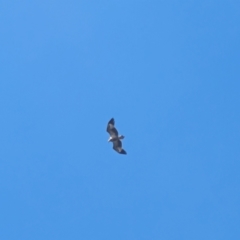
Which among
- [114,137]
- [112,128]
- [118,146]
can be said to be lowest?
[118,146]

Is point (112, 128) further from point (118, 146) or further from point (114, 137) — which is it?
point (118, 146)

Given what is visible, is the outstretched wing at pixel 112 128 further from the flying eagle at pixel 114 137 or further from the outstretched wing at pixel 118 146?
the outstretched wing at pixel 118 146

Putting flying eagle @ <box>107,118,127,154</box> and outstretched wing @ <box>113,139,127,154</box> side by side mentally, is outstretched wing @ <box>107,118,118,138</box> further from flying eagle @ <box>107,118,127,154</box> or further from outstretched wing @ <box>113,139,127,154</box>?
outstretched wing @ <box>113,139,127,154</box>

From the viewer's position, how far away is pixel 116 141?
57562 millimetres

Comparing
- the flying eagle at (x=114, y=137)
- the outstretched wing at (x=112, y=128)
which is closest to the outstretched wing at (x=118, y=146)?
the flying eagle at (x=114, y=137)

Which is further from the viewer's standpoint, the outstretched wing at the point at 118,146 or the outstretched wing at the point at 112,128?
the outstretched wing at the point at 118,146

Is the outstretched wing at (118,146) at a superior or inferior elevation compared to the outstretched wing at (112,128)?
inferior

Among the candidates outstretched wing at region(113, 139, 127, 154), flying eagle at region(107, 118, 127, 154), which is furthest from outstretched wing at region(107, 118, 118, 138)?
outstretched wing at region(113, 139, 127, 154)

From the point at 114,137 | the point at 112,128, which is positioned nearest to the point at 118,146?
the point at 114,137

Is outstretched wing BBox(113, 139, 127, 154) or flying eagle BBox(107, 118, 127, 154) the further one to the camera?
outstretched wing BBox(113, 139, 127, 154)

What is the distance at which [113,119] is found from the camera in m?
57.6

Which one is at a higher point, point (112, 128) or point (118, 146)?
point (112, 128)

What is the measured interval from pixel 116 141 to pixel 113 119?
74.1 inches

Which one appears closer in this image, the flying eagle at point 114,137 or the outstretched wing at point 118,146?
the flying eagle at point 114,137
